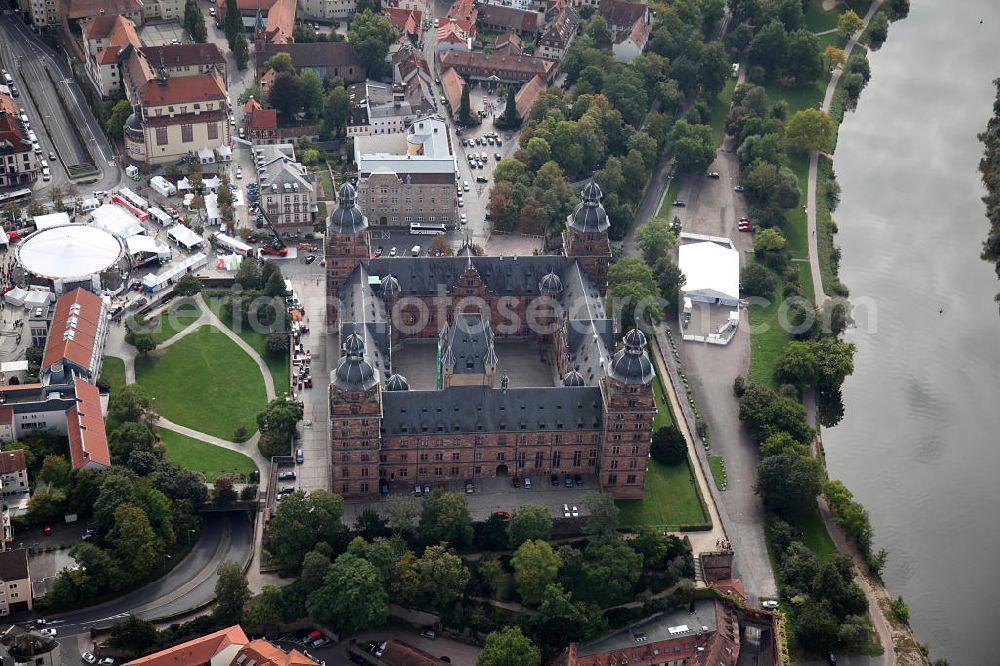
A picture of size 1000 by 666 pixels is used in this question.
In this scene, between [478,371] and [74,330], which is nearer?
[478,371]

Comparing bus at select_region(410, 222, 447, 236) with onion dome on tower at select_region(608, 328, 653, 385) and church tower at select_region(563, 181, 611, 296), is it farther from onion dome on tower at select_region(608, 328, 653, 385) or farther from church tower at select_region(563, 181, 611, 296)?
onion dome on tower at select_region(608, 328, 653, 385)

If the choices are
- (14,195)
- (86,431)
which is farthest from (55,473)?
(14,195)

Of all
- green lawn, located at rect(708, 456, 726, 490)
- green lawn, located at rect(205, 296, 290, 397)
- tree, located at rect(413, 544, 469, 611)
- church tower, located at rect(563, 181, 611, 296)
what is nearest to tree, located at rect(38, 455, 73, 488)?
green lawn, located at rect(205, 296, 290, 397)

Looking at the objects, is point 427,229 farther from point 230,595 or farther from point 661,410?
point 230,595

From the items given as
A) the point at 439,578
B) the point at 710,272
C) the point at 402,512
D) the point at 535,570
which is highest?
the point at 710,272

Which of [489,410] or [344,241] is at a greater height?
[344,241]
